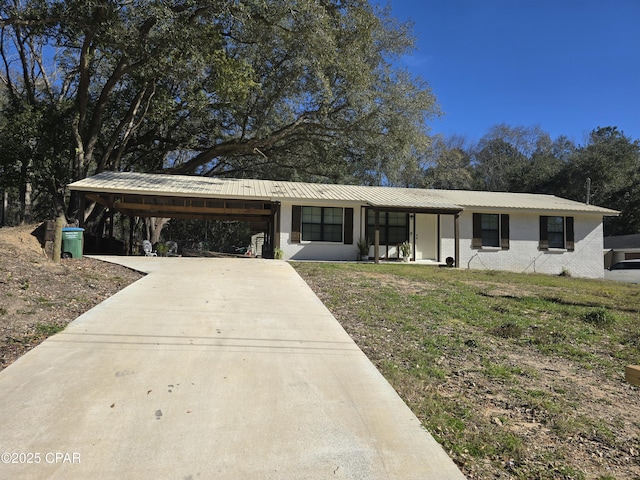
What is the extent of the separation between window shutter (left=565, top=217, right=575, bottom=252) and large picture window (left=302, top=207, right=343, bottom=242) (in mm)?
10074

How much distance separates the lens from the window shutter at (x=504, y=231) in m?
18.9

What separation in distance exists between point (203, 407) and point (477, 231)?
17108mm

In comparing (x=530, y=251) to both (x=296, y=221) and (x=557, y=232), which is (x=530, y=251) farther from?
(x=296, y=221)

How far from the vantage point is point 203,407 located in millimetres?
3658

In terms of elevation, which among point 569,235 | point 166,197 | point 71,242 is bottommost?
point 71,242

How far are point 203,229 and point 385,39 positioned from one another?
2488 cm

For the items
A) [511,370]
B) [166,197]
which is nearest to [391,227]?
[166,197]

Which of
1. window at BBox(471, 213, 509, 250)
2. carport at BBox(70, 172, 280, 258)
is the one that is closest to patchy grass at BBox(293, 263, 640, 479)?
carport at BBox(70, 172, 280, 258)

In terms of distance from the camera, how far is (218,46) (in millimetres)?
16031

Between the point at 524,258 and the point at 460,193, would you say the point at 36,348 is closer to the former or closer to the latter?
the point at 524,258

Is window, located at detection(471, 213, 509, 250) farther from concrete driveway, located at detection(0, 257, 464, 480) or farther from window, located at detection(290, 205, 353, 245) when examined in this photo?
concrete driveway, located at detection(0, 257, 464, 480)

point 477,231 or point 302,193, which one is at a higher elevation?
point 302,193

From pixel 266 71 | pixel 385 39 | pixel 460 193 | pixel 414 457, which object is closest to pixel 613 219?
pixel 460 193

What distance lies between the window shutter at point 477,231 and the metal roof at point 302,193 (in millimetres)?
549
